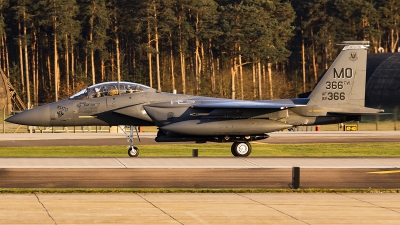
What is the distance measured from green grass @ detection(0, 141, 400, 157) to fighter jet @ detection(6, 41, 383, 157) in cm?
464

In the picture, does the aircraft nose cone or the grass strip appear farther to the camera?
the aircraft nose cone

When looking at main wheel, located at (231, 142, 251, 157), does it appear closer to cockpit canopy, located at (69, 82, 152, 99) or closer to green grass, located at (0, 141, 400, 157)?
green grass, located at (0, 141, 400, 157)

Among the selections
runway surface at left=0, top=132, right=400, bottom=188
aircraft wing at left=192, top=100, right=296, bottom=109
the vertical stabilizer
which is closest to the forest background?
the vertical stabilizer

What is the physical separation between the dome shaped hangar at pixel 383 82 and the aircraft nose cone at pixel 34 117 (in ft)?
148

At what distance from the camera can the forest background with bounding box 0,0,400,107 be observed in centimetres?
8538

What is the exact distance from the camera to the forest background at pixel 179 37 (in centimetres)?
8538

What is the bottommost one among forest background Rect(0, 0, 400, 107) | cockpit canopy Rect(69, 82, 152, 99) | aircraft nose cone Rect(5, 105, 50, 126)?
aircraft nose cone Rect(5, 105, 50, 126)

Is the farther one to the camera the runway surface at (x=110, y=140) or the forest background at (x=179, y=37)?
the forest background at (x=179, y=37)

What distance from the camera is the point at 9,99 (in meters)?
82.5

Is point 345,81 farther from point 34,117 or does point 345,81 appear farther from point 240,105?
point 34,117

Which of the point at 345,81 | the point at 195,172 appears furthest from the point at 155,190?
the point at 345,81
